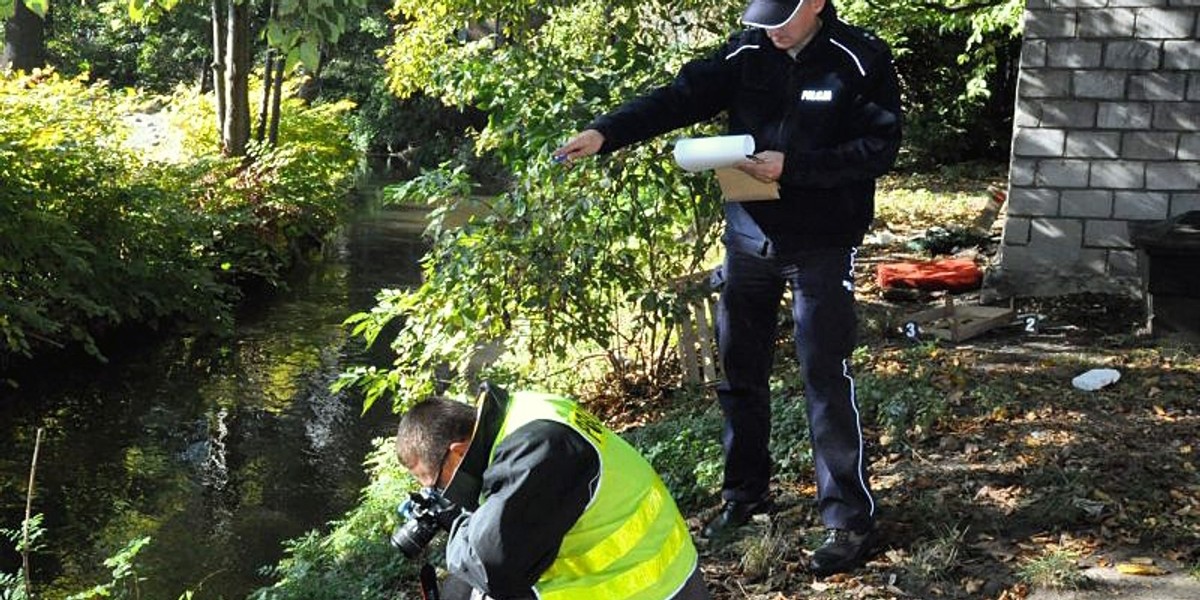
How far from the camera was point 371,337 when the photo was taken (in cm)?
722

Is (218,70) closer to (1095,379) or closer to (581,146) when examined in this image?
(1095,379)

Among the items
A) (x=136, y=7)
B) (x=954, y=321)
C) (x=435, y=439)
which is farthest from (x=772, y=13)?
(x=954, y=321)

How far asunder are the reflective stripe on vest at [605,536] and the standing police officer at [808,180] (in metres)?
1.33

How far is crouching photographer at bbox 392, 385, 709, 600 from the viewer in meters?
3.03

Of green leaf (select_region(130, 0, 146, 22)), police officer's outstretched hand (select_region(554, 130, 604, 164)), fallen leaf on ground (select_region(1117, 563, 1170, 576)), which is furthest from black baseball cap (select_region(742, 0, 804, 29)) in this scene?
green leaf (select_region(130, 0, 146, 22))

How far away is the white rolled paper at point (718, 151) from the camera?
4250mm

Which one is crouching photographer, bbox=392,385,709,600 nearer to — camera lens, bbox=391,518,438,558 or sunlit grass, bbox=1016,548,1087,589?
camera lens, bbox=391,518,438,558

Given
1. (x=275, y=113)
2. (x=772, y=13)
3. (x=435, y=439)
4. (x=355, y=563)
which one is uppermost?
(x=772, y=13)

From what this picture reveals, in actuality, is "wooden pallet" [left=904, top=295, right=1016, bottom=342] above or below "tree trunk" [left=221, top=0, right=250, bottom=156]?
below

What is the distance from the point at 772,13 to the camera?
426 centimetres

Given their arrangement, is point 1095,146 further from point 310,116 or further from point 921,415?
point 310,116

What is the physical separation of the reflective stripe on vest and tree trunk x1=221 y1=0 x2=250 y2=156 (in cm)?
1510

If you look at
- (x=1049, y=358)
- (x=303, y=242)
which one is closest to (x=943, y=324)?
(x=1049, y=358)

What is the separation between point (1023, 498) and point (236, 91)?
1470cm
